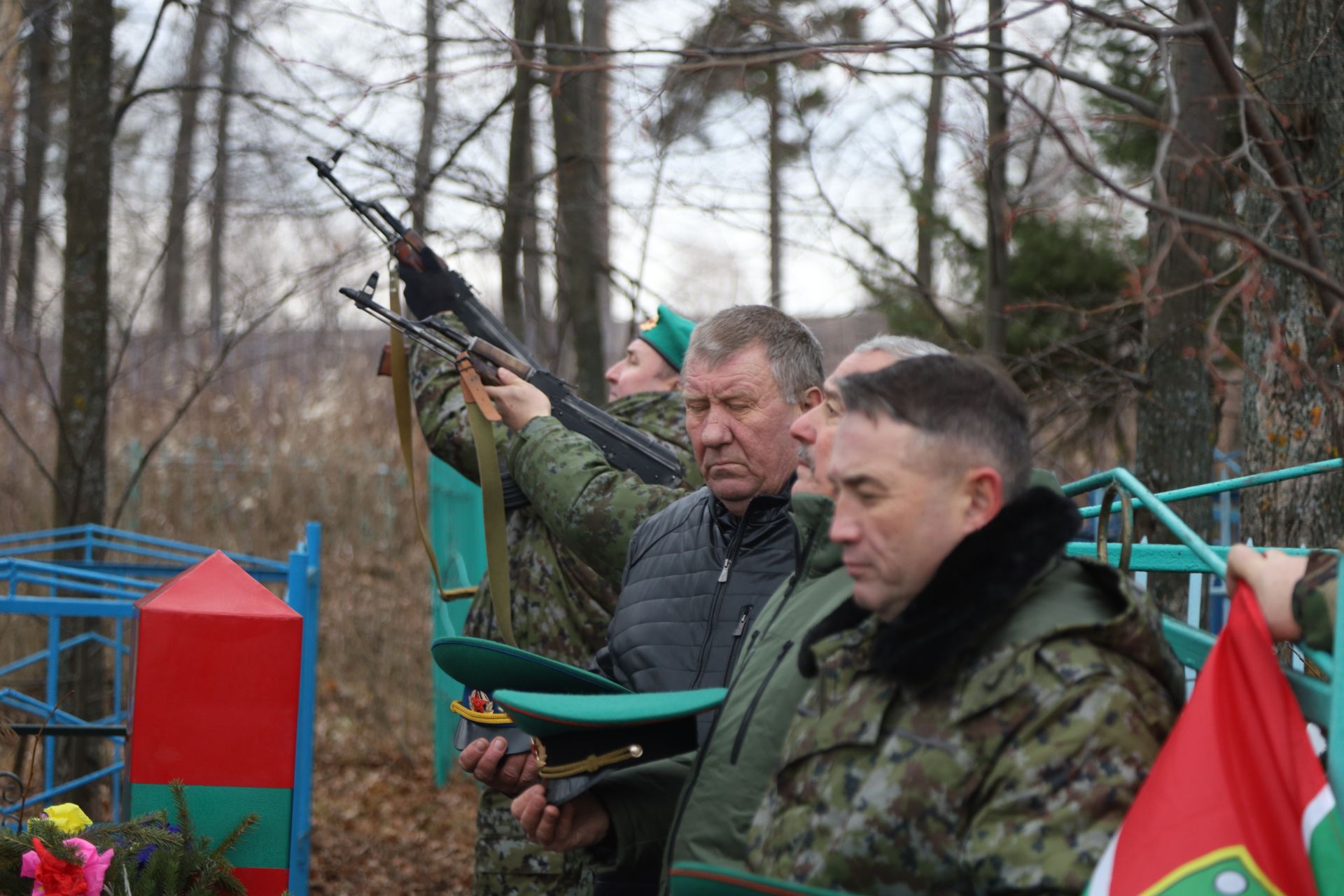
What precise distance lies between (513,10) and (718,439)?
4.35m

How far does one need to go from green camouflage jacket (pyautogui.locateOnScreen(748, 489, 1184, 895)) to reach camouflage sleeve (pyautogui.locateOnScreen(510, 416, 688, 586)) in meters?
1.45

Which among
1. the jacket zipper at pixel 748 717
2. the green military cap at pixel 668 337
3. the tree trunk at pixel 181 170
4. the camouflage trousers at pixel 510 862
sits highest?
the tree trunk at pixel 181 170

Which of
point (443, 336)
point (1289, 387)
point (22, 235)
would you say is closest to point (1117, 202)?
point (1289, 387)

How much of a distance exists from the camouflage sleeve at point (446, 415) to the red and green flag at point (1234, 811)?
2625 millimetres

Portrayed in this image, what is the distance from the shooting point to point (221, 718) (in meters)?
2.88

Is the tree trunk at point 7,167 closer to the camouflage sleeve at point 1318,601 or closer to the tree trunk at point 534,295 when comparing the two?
the tree trunk at point 534,295

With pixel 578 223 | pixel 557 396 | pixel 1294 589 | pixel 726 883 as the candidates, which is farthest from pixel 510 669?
pixel 578 223

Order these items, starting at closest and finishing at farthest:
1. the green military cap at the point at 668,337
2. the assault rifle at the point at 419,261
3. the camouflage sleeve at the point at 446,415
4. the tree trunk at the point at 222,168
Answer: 1. the camouflage sleeve at the point at 446,415
2. the green military cap at the point at 668,337
3. the assault rifle at the point at 419,261
4. the tree trunk at the point at 222,168

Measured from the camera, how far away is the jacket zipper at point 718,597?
2.52 metres

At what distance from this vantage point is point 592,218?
6742 millimetres

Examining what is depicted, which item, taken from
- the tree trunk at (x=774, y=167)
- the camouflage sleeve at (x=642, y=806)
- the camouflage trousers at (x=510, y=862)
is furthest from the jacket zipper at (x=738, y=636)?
the tree trunk at (x=774, y=167)

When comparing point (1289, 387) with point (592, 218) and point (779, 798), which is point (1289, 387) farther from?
point (592, 218)

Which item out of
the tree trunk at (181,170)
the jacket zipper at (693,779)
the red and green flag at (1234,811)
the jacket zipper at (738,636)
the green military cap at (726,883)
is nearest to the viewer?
the red and green flag at (1234,811)

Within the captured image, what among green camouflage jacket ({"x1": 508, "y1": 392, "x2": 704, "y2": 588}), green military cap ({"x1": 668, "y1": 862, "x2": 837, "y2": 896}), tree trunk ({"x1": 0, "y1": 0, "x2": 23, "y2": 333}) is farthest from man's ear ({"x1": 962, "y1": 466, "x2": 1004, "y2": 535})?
tree trunk ({"x1": 0, "y1": 0, "x2": 23, "y2": 333})
